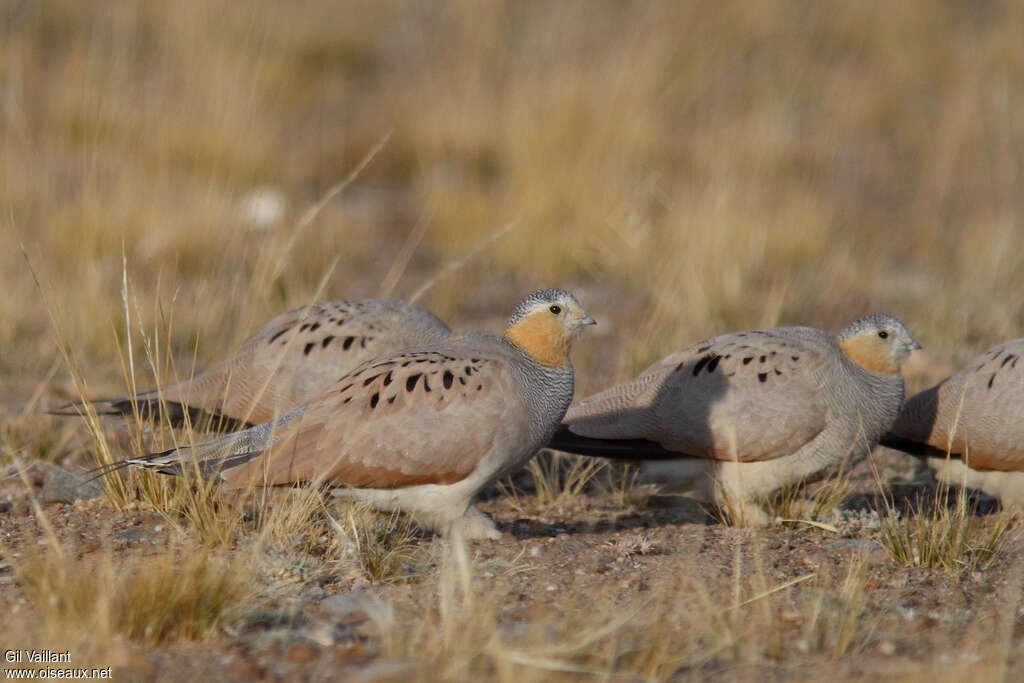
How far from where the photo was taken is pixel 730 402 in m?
5.88

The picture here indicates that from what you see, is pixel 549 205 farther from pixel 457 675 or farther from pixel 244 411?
pixel 457 675

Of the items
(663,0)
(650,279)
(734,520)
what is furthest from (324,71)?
(734,520)

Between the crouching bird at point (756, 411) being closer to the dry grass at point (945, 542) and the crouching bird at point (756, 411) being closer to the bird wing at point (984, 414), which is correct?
the bird wing at point (984, 414)

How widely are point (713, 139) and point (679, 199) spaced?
1.70 metres

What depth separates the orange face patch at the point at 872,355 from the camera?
241 inches

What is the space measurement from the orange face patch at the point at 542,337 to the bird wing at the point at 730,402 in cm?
76

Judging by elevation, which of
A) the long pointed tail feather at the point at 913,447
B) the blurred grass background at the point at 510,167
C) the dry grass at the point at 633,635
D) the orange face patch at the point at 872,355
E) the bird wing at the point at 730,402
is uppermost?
the blurred grass background at the point at 510,167

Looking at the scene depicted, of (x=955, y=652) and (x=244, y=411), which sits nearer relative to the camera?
(x=955, y=652)

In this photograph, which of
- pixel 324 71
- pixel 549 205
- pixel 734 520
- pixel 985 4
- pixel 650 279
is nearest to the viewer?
pixel 734 520

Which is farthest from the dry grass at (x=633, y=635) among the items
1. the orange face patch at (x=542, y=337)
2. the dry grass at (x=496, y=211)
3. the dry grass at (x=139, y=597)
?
the orange face patch at (x=542, y=337)

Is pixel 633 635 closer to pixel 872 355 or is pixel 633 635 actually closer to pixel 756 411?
pixel 756 411

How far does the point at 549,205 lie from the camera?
1042 centimetres

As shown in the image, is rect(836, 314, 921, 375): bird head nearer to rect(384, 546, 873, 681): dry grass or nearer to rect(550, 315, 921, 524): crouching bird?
rect(550, 315, 921, 524): crouching bird

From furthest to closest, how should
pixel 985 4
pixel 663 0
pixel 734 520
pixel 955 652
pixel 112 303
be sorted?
pixel 985 4
pixel 663 0
pixel 112 303
pixel 734 520
pixel 955 652
